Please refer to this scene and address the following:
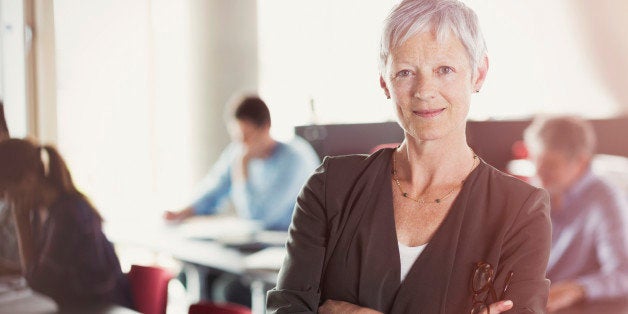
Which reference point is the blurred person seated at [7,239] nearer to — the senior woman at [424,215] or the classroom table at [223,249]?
the classroom table at [223,249]

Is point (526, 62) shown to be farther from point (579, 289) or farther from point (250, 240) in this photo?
point (250, 240)

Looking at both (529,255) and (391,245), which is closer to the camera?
(529,255)

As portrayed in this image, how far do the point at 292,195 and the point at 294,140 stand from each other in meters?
0.27

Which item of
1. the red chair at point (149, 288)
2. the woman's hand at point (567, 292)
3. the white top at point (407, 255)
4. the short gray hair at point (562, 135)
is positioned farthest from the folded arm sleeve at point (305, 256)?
the woman's hand at point (567, 292)

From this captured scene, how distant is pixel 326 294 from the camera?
59.1 inches

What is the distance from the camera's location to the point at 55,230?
2.84 m

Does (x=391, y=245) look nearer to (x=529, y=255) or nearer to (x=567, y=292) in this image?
(x=529, y=255)

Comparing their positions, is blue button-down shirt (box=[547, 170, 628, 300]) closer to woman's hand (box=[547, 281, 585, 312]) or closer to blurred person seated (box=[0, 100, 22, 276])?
woman's hand (box=[547, 281, 585, 312])

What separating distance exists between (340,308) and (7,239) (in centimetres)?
192

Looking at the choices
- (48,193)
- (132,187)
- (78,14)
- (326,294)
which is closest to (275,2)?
(78,14)

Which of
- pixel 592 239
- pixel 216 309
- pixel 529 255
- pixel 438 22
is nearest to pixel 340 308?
pixel 529 255

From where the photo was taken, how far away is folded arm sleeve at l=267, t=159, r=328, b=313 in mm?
1489

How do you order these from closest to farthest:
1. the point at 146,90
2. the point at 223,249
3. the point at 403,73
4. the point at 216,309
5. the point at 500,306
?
the point at 500,306 < the point at 403,73 < the point at 216,309 < the point at 146,90 < the point at 223,249

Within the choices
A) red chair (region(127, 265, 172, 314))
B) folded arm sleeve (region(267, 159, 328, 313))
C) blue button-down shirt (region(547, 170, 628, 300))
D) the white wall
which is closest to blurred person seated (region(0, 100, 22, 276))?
the white wall
